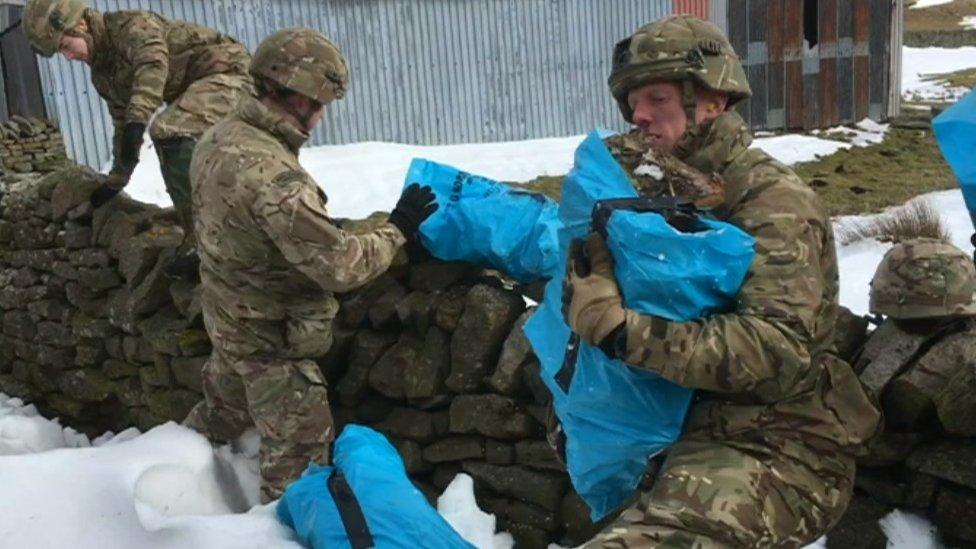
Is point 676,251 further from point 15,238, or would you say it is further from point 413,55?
point 413,55

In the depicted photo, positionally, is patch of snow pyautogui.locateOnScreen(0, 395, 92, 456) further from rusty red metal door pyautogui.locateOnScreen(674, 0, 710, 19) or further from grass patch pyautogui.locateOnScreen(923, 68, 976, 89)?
grass patch pyautogui.locateOnScreen(923, 68, 976, 89)

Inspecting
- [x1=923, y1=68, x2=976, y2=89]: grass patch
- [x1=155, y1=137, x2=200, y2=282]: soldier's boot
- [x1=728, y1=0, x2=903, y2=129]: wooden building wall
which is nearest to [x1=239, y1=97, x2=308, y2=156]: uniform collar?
[x1=155, y1=137, x2=200, y2=282]: soldier's boot

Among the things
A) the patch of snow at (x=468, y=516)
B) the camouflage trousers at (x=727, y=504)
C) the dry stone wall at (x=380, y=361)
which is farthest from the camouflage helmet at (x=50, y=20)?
the camouflage trousers at (x=727, y=504)

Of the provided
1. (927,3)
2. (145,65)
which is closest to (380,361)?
(145,65)

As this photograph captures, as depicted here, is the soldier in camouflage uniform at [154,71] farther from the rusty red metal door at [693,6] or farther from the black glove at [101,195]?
the rusty red metal door at [693,6]

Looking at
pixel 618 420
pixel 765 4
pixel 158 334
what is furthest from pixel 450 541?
pixel 765 4

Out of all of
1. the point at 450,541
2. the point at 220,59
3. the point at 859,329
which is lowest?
the point at 450,541

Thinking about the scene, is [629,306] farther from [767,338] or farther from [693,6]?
[693,6]

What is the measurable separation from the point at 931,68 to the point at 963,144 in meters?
26.0

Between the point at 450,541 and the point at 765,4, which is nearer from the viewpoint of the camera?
the point at 450,541

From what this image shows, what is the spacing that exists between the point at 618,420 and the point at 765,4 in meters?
13.6

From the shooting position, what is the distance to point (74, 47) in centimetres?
550

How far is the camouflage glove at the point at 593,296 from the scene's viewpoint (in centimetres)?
213

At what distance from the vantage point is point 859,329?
3555 mm
